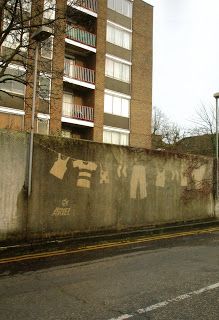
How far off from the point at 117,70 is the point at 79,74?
165 inches

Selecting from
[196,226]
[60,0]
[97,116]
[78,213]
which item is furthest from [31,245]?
[97,116]

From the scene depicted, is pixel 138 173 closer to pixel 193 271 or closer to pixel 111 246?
pixel 111 246

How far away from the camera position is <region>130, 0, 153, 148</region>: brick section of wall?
121 feet

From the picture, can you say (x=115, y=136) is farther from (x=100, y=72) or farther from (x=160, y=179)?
(x=160, y=179)

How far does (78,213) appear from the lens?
1122 cm

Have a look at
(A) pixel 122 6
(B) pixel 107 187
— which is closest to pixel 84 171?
(B) pixel 107 187

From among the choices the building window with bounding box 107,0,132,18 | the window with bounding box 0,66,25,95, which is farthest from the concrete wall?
the building window with bounding box 107,0,132,18

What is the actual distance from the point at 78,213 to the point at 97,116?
76.3ft

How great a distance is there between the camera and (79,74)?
110 feet

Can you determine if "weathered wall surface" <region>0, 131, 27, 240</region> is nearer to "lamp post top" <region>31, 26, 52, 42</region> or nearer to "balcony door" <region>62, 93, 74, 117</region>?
"lamp post top" <region>31, 26, 52, 42</region>

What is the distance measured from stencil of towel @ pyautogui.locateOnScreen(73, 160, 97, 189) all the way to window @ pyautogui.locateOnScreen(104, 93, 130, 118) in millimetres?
23517

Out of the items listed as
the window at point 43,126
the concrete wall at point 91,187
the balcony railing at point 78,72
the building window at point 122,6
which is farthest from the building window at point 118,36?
the concrete wall at point 91,187

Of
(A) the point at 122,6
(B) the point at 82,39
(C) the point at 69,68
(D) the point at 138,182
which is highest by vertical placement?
(A) the point at 122,6

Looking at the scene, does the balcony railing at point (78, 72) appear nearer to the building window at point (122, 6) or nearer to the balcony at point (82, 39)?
the balcony at point (82, 39)
